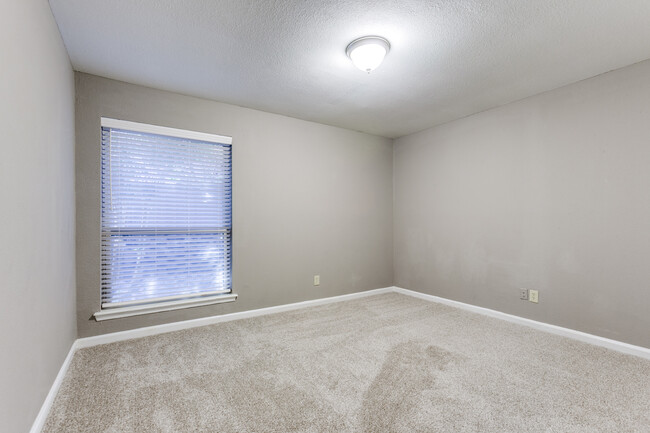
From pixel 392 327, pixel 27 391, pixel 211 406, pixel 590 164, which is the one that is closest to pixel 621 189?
pixel 590 164

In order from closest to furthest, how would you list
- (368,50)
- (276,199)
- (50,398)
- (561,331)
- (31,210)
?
(31,210), (50,398), (368,50), (561,331), (276,199)

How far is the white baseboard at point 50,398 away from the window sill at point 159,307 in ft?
1.27

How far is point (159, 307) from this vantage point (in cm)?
308

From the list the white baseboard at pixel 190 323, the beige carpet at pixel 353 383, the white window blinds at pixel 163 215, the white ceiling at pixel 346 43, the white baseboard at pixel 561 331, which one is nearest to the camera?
the beige carpet at pixel 353 383

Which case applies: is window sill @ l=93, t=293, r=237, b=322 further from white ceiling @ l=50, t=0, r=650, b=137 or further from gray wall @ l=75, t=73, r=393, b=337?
white ceiling @ l=50, t=0, r=650, b=137

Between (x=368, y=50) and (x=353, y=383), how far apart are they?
7.77 ft

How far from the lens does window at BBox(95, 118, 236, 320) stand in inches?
114

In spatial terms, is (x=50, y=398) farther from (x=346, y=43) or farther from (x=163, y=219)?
(x=346, y=43)

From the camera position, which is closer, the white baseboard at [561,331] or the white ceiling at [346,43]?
the white ceiling at [346,43]

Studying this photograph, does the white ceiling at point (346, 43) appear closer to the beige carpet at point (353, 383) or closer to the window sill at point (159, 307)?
the window sill at point (159, 307)

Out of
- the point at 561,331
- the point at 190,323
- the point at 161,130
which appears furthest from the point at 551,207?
the point at 161,130

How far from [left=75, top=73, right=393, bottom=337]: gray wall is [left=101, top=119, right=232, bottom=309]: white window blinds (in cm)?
10

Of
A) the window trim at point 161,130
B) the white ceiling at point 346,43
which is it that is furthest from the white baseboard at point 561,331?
the window trim at point 161,130

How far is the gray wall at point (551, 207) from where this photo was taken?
2.66m
